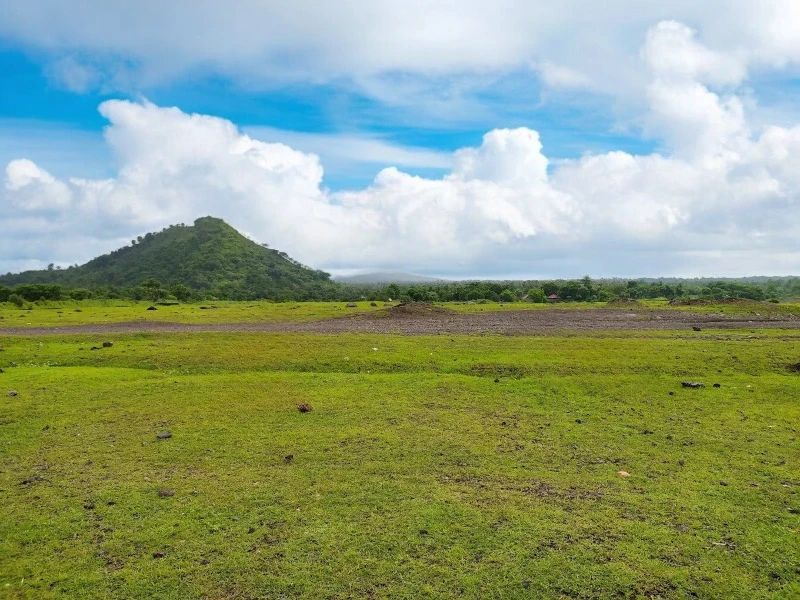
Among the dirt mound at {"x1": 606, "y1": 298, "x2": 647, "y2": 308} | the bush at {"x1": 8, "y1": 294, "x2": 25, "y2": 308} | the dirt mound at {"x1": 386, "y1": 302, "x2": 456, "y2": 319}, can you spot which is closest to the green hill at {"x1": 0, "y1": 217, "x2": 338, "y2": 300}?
the bush at {"x1": 8, "y1": 294, "x2": 25, "y2": 308}

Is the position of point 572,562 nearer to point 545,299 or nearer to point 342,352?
point 342,352

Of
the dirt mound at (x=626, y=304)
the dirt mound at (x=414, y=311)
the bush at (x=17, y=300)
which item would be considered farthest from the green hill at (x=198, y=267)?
the dirt mound at (x=414, y=311)

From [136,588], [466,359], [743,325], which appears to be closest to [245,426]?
[136,588]

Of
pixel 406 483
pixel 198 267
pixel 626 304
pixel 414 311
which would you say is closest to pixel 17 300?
pixel 414 311

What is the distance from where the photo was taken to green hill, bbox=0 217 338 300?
142 meters

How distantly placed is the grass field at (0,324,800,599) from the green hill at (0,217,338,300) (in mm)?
114915

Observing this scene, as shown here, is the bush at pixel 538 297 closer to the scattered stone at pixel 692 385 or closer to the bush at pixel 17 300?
the scattered stone at pixel 692 385

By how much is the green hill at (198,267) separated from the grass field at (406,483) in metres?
115

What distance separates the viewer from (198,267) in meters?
149

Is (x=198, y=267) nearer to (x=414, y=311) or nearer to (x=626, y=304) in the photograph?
(x=414, y=311)

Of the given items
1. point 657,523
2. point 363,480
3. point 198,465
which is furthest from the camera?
point 198,465

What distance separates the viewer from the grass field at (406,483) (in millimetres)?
6445

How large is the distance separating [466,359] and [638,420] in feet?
25.0

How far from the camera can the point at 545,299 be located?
8144 cm
